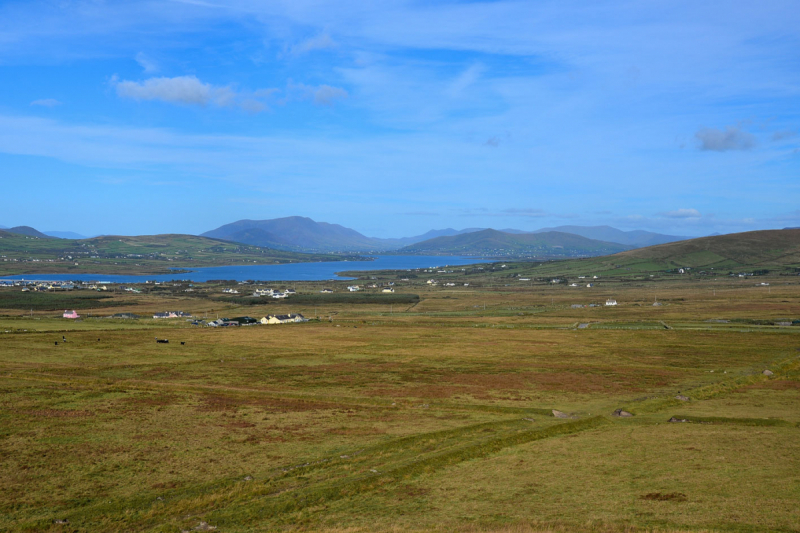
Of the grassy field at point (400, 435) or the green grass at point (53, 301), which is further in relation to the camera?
the green grass at point (53, 301)

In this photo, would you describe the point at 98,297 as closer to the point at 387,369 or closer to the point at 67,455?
the point at 387,369

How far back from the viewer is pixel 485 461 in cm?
3428

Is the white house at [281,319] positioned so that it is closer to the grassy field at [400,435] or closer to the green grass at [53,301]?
the grassy field at [400,435]

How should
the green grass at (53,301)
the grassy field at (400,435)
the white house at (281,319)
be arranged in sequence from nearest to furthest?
the grassy field at (400,435), the white house at (281,319), the green grass at (53,301)

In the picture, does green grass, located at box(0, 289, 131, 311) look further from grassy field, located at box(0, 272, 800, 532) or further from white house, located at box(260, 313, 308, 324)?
grassy field, located at box(0, 272, 800, 532)

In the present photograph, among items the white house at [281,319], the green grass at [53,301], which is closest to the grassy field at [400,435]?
the white house at [281,319]

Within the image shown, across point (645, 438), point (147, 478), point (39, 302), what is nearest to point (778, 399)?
point (645, 438)

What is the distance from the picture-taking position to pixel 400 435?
39031 mm

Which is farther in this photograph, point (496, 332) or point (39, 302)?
point (39, 302)

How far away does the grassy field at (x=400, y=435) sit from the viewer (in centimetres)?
2578

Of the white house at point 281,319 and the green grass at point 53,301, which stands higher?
the green grass at point 53,301

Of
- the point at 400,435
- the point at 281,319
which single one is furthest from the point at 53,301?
the point at 400,435

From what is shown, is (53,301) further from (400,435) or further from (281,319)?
(400,435)

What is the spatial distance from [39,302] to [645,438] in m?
177
